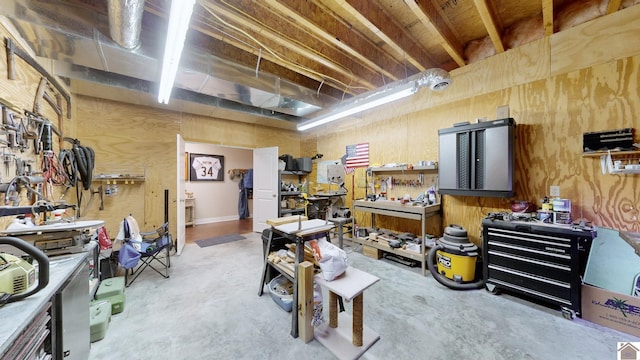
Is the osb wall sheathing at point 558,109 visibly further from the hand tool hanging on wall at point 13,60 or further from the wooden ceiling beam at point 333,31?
the hand tool hanging on wall at point 13,60

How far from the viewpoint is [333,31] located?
2461 mm

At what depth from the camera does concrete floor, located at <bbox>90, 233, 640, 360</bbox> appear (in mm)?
1737

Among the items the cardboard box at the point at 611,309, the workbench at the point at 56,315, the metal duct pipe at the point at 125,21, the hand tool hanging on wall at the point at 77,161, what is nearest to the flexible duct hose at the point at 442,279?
the cardboard box at the point at 611,309

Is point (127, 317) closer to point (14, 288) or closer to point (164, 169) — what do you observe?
point (14, 288)

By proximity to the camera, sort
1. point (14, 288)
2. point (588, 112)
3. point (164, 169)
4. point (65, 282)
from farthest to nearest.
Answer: point (164, 169) < point (588, 112) < point (65, 282) < point (14, 288)

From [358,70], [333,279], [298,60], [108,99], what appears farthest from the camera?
[108,99]

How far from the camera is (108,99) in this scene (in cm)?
377

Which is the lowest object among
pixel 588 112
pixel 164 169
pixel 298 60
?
pixel 164 169

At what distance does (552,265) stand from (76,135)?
6598 mm

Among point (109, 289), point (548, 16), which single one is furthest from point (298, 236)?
point (548, 16)

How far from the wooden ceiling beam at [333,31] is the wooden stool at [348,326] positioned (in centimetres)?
244

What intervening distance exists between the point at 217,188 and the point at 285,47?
527 centimetres

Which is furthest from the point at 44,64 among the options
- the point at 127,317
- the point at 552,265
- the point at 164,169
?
the point at 552,265

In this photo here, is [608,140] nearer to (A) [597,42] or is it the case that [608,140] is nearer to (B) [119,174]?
(A) [597,42]
